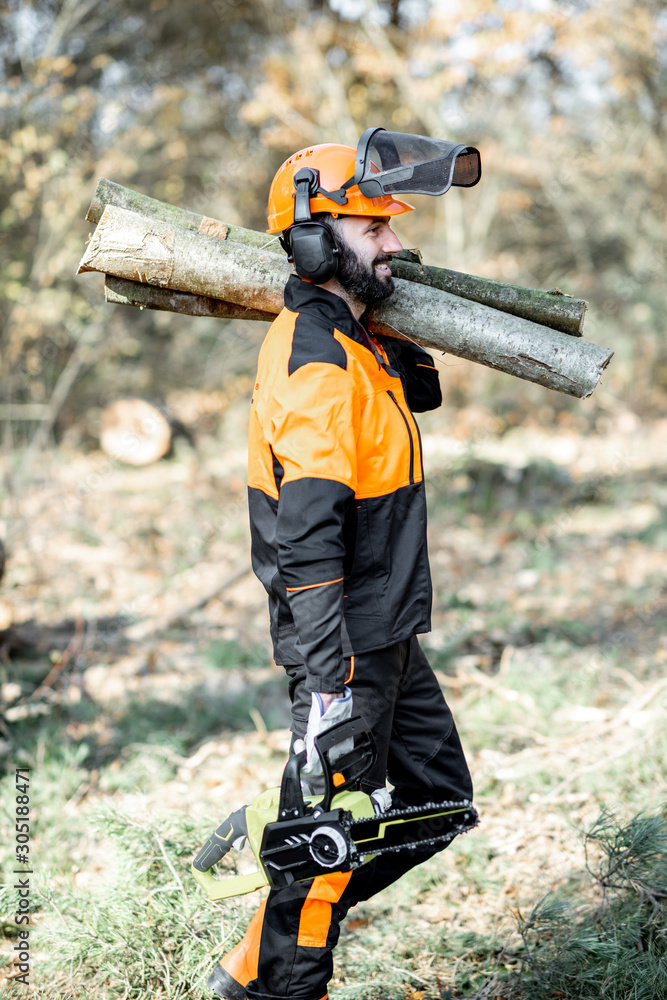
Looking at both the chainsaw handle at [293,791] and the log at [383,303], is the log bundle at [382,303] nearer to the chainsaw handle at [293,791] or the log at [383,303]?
the log at [383,303]

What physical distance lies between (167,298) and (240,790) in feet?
8.14

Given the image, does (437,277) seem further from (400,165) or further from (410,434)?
(410,434)

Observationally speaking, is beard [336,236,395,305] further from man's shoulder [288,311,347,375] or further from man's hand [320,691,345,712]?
man's hand [320,691,345,712]

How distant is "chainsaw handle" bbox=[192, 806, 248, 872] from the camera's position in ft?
8.20

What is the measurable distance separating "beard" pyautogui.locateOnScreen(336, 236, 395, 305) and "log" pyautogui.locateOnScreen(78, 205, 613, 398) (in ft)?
0.71

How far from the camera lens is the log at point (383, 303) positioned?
260 centimetres

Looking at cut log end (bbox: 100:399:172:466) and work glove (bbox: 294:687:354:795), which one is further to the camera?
cut log end (bbox: 100:399:172:466)

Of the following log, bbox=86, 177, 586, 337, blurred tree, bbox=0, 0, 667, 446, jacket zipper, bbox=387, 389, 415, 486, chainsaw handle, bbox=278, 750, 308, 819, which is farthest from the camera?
blurred tree, bbox=0, 0, 667, 446

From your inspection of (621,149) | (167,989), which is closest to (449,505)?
(167,989)

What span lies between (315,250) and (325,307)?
175 millimetres

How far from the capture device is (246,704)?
4883 millimetres

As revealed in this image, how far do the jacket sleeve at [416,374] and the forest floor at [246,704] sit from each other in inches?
74.9

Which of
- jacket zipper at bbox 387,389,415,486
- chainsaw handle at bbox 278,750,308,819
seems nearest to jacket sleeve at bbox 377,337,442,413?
jacket zipper at bbox 387,389,415,486

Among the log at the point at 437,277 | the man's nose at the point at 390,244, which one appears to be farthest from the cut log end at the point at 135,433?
the man's nose at the point at 390,244
